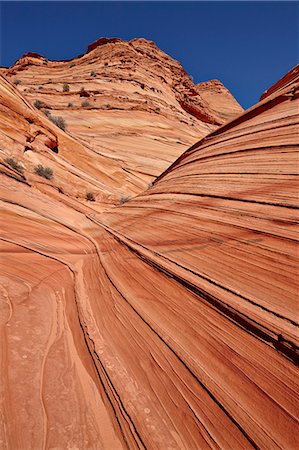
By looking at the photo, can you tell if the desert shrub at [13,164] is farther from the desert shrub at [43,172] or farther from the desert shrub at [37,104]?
the desert shrub at [37,104]

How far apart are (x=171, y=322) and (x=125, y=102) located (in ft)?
71.7

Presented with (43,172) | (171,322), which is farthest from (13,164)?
(171,322)

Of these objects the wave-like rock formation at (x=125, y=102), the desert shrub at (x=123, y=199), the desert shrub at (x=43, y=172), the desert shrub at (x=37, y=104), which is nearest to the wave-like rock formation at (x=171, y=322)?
the desert shrub at (x=43, y=172)

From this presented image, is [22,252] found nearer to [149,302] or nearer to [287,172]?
[149,302]

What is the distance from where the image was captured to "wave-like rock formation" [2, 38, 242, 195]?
15672mm

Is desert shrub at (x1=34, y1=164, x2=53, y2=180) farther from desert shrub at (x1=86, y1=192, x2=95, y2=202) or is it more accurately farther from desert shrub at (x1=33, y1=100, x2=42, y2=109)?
desert shrub at (x1=33, y1=100, x2=42, y2=109)

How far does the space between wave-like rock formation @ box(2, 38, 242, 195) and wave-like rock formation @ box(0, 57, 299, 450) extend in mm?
7495

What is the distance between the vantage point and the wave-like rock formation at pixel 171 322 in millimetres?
1934

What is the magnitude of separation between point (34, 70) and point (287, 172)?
40.3m

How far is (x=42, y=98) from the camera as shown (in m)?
21.9

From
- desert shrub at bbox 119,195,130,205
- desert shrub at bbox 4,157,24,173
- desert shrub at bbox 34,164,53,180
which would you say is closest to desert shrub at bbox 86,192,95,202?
desert shrub at bbox 119,195,130,205

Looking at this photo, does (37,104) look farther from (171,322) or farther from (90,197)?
(171,322)

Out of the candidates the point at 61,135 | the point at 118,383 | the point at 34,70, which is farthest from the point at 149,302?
the point at 34,70

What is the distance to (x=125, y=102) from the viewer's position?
2205 cm
